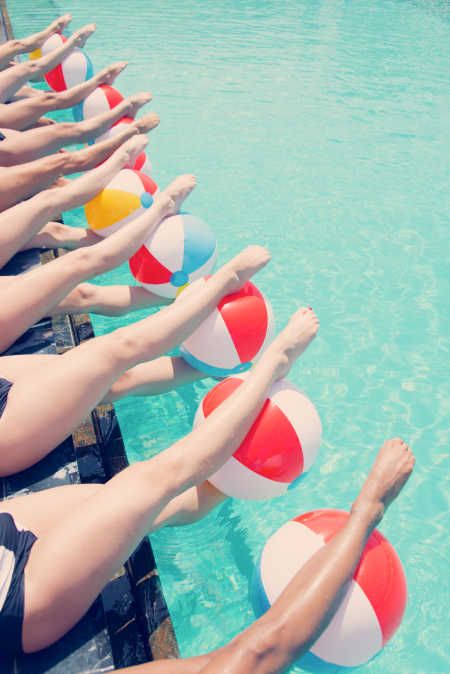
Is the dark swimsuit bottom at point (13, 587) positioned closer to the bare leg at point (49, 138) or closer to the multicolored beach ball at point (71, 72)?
the bare leg at point (49, 138)

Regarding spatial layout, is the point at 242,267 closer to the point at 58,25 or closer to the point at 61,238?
the point at 61,238

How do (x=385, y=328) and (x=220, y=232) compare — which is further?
(x=220, y=232)

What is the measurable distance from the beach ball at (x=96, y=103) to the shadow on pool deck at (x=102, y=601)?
357cm

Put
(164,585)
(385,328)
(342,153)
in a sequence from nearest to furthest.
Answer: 1. (164,585)
2. (385,328)
3. (342,153)

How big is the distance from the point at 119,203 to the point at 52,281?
1560mm

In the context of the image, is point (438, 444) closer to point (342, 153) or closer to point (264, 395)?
point (264, 395)

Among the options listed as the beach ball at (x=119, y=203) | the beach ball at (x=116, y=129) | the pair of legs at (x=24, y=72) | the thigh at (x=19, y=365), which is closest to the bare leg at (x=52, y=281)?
the thigh at (x=19, y=365)

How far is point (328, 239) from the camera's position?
6422mm

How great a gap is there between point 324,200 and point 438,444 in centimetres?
385

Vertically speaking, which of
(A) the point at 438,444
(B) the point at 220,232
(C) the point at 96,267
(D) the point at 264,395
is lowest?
(A) the point at 438,444

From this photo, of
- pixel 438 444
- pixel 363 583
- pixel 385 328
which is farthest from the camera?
pixel 385 328

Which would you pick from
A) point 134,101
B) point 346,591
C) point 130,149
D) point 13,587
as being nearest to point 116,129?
point 134,101

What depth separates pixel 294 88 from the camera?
10.8 m

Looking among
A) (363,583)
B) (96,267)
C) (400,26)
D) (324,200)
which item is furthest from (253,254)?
(400,26)
